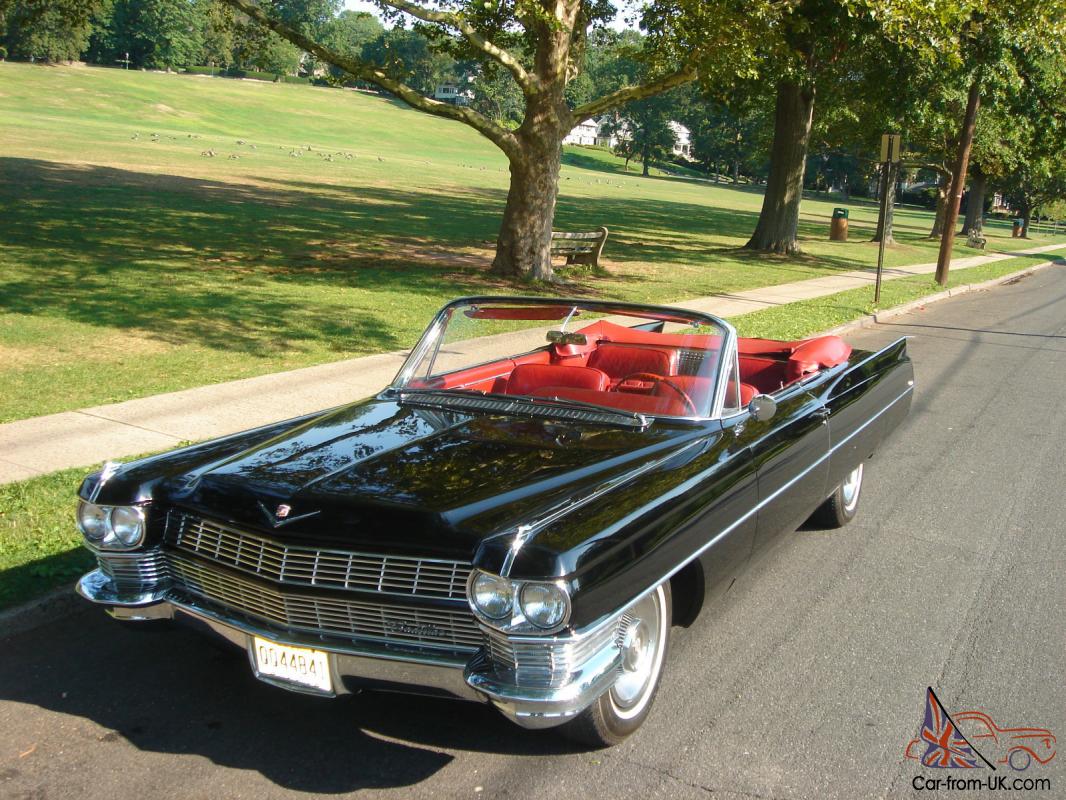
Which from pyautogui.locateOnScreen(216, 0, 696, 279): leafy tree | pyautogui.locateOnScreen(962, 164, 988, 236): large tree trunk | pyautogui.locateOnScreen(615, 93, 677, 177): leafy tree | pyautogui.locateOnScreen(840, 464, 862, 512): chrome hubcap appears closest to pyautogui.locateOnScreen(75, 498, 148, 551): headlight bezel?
pyautogui.locateOnScreen(840, 464, 862, 512): chrome hubcap

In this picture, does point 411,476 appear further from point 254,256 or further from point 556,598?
point 254,256

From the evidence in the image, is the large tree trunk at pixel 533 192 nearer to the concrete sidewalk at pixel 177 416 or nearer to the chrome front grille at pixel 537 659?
the concrete sidewalk at pixel 177 416

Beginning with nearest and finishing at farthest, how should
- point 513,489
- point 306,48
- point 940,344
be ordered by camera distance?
point 513,489 → point 940,344 → point 306,48

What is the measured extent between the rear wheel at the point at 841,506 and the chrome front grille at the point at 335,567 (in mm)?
3023

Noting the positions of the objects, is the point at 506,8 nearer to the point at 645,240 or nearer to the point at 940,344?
the point at 940,344

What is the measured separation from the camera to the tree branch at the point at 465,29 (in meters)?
13.7

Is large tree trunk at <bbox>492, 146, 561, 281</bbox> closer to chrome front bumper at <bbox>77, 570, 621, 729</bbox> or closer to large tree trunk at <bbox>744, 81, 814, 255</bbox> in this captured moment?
large tree trunk at <bbox>744, 81, 814, 255</bbox>

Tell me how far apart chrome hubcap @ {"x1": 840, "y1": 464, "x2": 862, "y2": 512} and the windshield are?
1386 millimetres

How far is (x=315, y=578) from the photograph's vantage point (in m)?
3.25

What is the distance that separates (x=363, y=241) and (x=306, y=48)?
18.5ft

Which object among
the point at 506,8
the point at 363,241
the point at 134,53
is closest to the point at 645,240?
the point at 363,241

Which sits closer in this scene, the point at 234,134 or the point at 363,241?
the point at 363,241

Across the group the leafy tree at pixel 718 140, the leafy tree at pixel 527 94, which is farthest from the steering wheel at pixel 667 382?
the leafy tree at pixel 718 140

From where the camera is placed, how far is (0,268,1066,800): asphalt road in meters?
3.29
